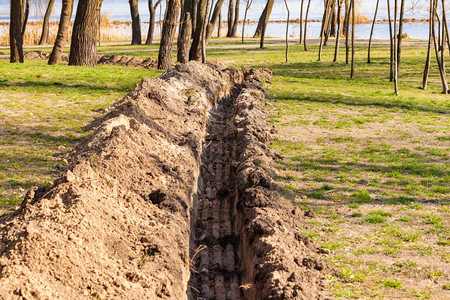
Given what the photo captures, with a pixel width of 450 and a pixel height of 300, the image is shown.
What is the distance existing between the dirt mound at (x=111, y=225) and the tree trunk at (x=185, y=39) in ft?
39.9

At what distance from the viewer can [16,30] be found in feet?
60.5

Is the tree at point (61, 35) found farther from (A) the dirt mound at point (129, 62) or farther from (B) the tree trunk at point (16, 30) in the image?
(A) the dirt mound at point (129, 62)

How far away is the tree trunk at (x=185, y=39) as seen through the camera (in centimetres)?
2002

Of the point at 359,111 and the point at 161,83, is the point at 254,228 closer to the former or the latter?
the point at 161,83

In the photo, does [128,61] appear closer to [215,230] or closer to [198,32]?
[198,32]

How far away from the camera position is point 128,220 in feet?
17.1

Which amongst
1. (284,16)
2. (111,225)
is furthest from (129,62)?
(284,16)

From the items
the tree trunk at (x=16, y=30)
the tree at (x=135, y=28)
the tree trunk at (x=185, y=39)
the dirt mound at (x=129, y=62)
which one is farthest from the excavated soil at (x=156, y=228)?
the tree at (x=135, y=28)

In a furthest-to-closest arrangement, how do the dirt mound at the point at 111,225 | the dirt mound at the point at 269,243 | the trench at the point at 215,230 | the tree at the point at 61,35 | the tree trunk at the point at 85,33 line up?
1. the tree at the point at 61,35
2. the tree trunk at the point at 85,33
3. the trench at the point at 215,230
4. the dirt mound at the point at 269,243
5. the dirt mound at the point at 111,225

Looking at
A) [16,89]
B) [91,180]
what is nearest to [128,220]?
[91,180]

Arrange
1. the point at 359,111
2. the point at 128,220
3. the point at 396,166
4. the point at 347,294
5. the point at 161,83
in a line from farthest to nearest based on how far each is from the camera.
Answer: the point at 359,111, the point at 161,83, the point at 396,166, the point at 128,220, the point at 347,294

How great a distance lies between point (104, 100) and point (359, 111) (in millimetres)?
6050

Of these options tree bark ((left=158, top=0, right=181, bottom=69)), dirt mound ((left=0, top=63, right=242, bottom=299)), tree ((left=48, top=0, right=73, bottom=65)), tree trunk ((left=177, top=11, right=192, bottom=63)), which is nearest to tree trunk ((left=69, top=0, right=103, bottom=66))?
tree ((left=48, top=0, right=73, bottom=65))

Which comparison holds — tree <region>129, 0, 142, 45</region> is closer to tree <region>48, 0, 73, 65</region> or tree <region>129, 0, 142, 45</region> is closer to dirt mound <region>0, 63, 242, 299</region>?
tree <region>48, 0, 73, 65</region>
